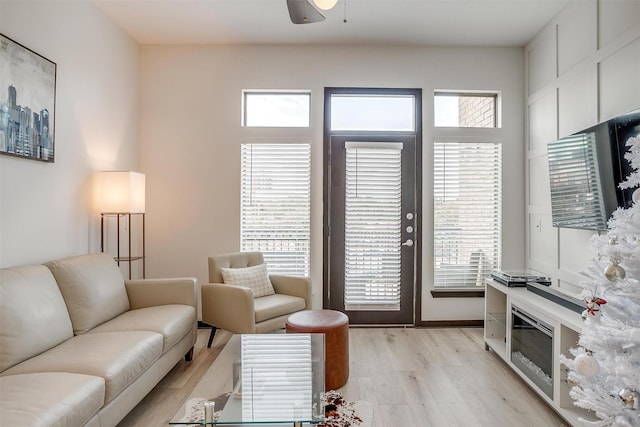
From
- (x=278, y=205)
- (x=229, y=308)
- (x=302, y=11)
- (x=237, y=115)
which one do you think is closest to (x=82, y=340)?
(x=229, y=308)

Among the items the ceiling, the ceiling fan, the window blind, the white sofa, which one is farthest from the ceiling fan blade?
the white sofa

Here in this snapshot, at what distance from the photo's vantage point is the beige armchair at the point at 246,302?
306 cm

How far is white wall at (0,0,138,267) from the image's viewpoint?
7.98 ft

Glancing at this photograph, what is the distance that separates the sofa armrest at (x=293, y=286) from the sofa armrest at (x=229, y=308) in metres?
0.57

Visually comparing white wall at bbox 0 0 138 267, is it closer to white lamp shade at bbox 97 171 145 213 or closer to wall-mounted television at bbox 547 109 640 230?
white lamp shade at bbox 97 171 145 213

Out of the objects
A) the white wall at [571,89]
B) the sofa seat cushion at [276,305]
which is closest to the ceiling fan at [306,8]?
the white wall at [571,89]

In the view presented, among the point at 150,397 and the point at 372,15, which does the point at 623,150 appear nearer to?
the point at 372,15

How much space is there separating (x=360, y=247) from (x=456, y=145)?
61.8 inches

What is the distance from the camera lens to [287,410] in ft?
5.65

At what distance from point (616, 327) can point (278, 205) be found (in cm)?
308

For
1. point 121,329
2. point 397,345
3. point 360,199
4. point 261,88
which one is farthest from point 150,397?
point 261,88

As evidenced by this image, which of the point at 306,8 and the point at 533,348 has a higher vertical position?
the point at 306,8

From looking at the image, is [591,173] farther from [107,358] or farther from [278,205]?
[107,358]

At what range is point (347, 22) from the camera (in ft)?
11.6
